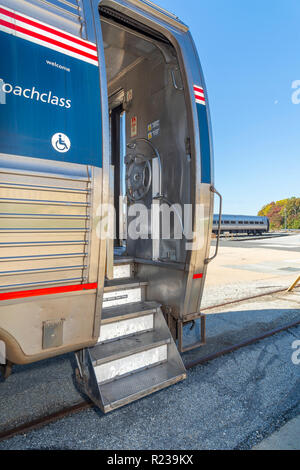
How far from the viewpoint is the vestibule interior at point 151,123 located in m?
2.92

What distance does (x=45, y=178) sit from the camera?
1781 mm

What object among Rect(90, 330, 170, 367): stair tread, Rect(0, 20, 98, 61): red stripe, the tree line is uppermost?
the tree line

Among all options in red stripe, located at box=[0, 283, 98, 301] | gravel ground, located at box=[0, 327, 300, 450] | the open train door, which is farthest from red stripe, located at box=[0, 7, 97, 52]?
gravel ground, located at box=[0, 327, 300, 450]

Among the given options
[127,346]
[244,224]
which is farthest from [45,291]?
[244,224]

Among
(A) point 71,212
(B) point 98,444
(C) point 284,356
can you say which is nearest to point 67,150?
(A) point 71,212

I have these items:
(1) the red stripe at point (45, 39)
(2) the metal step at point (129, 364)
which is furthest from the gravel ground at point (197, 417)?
(1) the red stripe at point (45, 39)

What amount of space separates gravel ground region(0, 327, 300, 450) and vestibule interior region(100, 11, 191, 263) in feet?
4.05

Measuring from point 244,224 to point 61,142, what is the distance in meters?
38.4

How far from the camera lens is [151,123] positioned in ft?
11.1

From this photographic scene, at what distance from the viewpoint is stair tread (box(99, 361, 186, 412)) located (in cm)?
206

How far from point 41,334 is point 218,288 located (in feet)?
18.4

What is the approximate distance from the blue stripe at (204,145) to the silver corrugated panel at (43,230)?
4.19 feet

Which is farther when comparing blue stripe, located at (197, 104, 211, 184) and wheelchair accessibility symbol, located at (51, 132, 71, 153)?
blue stripe, located at (197, 104, 211, 184)

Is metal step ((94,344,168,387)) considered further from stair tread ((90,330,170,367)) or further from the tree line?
the tree line
